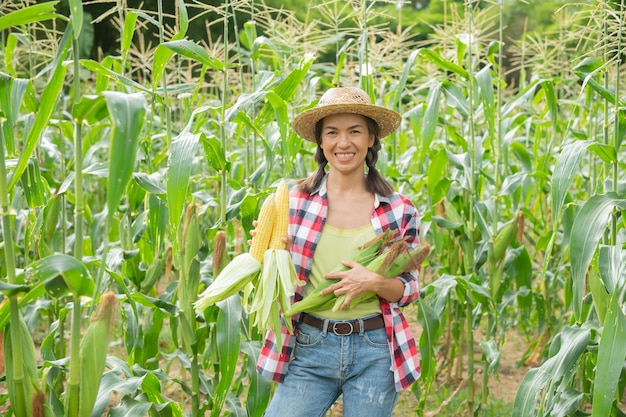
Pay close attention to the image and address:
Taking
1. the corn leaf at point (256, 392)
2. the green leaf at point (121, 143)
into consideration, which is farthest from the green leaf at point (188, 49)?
the corn leaf at point (256, 392)

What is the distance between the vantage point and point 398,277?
2.58 m

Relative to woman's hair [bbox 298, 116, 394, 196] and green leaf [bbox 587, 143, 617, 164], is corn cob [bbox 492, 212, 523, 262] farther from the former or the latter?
woman's hair [bbox 298, 116, 394, 196]

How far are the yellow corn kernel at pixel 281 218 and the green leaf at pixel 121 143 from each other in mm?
719

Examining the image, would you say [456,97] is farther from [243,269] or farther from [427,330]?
[243,269]

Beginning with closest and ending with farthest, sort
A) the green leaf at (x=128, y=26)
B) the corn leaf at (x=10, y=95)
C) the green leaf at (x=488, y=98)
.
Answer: the corn leaf at (x=10, y=95), the green leaf at (x=128, y=26), the green leaf at (x=488, y=98)

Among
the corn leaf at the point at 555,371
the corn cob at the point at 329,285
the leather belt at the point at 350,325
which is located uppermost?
the corn cob at the point at 329,285

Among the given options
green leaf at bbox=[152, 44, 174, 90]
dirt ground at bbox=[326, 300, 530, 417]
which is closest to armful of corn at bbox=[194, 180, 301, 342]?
green leaf at bbox=[152, 44, 174, 90]

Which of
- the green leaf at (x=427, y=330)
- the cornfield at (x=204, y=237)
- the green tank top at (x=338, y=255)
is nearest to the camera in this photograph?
the cornfield at (x=204, y=237)

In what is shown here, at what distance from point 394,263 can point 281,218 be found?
46 cm

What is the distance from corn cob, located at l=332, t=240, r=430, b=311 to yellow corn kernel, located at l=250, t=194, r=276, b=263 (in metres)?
0.34

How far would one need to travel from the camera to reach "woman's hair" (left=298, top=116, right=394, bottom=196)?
272 cm

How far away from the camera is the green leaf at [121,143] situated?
5.79ft

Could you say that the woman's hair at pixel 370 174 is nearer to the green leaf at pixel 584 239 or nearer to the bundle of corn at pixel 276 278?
the bundle of corn at pixel 276 278

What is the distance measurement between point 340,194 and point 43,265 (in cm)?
123
